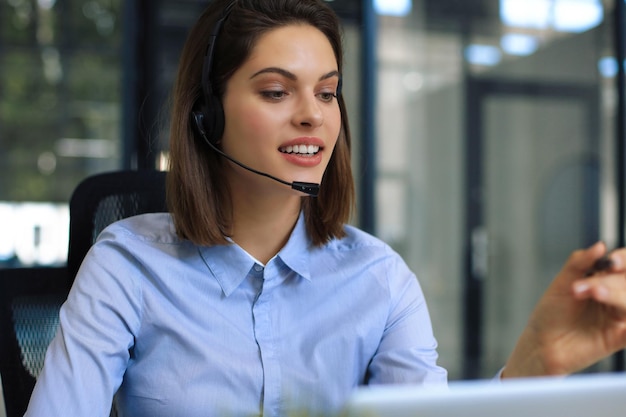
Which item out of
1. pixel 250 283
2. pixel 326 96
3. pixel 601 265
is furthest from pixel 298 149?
pixel 601 265

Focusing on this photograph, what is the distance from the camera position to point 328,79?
118 centimetres

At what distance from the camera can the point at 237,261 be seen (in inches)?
46.3

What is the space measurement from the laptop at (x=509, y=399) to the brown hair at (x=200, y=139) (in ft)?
2.21

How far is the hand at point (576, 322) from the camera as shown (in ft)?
3.18

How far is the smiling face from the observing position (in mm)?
1129

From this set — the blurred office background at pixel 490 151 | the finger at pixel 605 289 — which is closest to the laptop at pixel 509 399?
the finger at pixel 605 289

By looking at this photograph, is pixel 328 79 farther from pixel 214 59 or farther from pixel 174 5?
pixel 174 5

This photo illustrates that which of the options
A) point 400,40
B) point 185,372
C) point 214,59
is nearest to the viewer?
point 185,372

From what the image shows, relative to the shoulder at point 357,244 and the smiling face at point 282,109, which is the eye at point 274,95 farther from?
the shoulder at point 357,244

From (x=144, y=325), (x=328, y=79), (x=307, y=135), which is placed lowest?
(x=144, y=325)

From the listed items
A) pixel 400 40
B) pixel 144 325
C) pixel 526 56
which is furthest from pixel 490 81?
pixel 144 325

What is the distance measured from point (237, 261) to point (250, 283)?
0.05m

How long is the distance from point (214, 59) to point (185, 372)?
1.75ft

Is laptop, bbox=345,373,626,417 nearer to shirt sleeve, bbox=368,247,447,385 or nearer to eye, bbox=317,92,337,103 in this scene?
shirt sleeve, bbox=368,247,447,385
